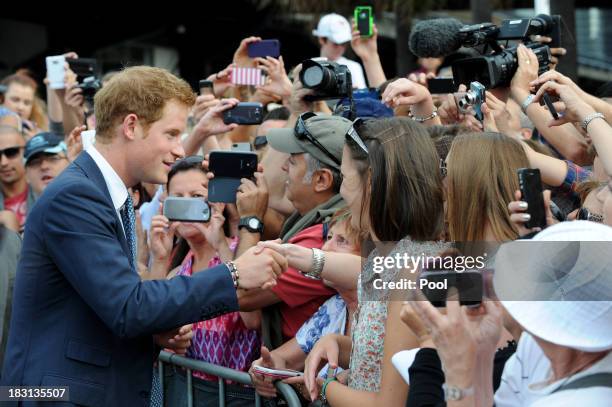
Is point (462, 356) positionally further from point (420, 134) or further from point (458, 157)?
point (420, 134)

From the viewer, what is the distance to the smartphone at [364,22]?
5.92 meters

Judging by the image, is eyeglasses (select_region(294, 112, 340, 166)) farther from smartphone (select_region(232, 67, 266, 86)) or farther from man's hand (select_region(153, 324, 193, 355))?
smartphone (select_region(232, 67, 266, 86))

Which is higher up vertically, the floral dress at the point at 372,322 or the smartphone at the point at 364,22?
the smartphone at the point at 364,22

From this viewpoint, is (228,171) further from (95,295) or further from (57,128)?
(57,128)

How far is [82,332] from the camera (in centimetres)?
338

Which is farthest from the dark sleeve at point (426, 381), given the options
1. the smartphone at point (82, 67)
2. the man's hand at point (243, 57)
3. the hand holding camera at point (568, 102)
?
the smartphone at point (82, 67)

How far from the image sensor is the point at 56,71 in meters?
6.49

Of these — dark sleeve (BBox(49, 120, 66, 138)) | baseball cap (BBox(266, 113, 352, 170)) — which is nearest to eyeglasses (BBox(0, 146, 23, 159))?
dark sleeve (BBox(49, 120, 66, 138))

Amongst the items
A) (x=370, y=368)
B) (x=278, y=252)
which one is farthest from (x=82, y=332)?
(x=370, y=368)

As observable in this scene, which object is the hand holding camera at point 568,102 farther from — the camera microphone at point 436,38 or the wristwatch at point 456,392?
the wristwatch at point 456,392

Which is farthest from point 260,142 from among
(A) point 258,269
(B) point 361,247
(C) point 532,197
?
(C) point 532,197

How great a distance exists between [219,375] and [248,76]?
2.50 meters

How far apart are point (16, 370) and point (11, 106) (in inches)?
235

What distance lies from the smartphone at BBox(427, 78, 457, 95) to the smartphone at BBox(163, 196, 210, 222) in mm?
1410
